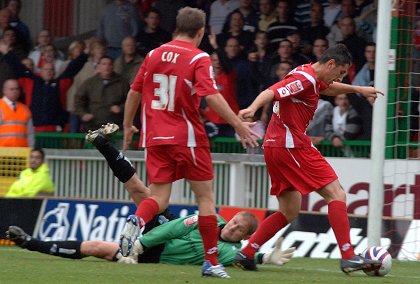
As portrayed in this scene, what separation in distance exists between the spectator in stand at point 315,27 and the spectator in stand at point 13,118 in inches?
144

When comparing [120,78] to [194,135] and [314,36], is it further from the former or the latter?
[194,135]

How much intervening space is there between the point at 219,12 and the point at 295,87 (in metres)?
6.97

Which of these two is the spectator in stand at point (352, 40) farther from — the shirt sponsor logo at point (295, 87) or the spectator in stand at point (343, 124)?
the shirt sponsor logo at point (295, 87)

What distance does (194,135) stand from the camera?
8820 mm

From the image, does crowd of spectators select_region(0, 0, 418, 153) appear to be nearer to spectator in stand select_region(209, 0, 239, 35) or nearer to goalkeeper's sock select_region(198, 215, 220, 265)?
spectator in stand select_region(209, 0, 239, 35)

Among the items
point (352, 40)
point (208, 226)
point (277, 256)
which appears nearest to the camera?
point (208, 226)

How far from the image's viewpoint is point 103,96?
1519 centimetres

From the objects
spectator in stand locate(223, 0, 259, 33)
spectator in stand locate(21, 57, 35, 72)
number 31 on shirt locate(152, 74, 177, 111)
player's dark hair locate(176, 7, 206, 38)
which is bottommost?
number 31 on shirt locate(152, 74, 177, 111)

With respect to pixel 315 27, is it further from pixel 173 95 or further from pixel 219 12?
pixel 173 95

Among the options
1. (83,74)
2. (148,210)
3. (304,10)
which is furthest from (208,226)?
(83,74)

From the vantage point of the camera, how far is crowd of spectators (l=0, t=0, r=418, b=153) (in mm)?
14125

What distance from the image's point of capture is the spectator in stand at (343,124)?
45.2 ft

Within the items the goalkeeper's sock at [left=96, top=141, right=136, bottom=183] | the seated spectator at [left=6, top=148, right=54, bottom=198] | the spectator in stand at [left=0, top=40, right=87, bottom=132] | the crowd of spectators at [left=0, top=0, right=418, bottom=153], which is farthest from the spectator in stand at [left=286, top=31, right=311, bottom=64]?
the goalkeeper's sock at [left=96, top=141, right=136, bottom=183]

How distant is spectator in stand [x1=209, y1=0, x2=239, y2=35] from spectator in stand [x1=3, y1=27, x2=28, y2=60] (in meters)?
2.87
